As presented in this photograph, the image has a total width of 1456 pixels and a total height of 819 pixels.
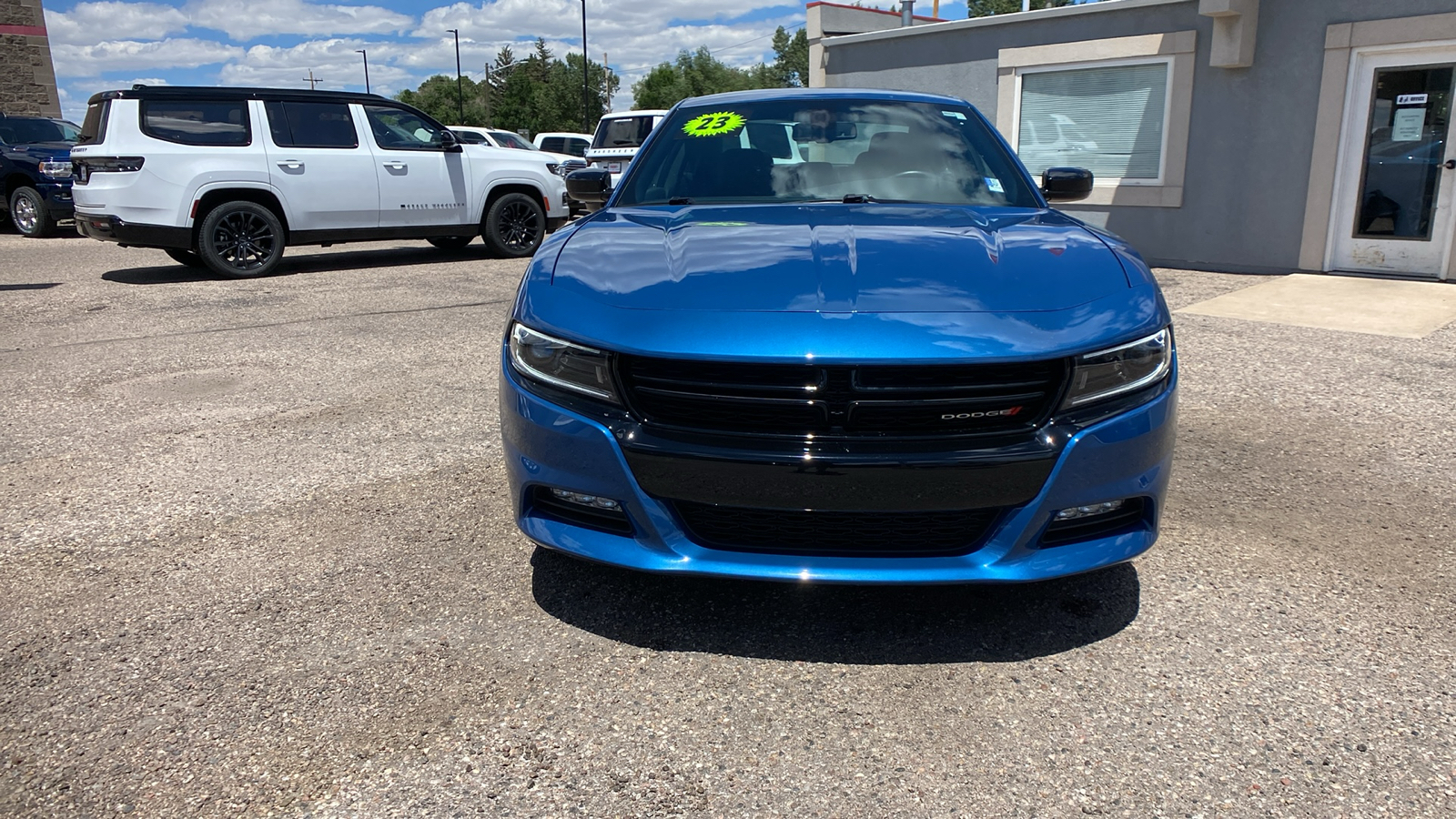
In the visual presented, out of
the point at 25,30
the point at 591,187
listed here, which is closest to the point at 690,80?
the point at 25,30

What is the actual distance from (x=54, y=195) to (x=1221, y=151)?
50.4 feet

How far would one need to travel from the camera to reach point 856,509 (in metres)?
2.29

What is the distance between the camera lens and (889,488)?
227 cm

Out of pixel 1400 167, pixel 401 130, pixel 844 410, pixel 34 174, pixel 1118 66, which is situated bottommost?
pixel 844 410

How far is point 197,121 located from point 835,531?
961 centimetres

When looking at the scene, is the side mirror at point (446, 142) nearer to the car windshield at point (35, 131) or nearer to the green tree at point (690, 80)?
the car windshield at point (35, 131)

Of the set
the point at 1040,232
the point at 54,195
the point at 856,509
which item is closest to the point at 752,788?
the point at 856,509

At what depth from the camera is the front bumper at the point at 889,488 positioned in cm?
228

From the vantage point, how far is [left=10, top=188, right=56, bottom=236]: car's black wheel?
14391mm

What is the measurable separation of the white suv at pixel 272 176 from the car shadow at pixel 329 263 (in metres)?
0.30

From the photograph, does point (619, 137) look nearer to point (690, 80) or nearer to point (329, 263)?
point (329, 263)

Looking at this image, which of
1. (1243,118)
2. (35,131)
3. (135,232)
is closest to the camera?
(135,232)

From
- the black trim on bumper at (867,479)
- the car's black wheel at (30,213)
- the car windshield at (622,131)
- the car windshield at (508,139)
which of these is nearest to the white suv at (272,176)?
the car windshield at (622,131)

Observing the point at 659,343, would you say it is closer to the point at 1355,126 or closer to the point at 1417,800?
the point at 1417,800
